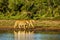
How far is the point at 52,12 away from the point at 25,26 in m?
6.60

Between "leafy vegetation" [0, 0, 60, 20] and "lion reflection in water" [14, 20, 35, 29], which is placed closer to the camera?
"lion reflection in water" [14, 20, 35, 29]

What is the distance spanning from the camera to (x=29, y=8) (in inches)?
1483

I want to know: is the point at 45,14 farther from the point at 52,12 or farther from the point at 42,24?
the point at 42,24

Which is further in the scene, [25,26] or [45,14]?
[45,14]

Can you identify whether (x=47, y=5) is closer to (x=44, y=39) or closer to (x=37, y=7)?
(x=37, y=7)

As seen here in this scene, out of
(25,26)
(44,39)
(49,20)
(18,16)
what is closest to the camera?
(44,39)

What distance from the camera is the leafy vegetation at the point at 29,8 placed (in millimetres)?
36125

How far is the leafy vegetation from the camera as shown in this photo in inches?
1422

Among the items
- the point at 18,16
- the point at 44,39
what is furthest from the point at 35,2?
the point at 44,39

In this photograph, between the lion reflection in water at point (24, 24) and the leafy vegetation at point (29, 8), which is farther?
the leafy vegetation at point (29, 8)

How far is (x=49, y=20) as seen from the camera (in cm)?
3312

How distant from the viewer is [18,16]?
35.9 m

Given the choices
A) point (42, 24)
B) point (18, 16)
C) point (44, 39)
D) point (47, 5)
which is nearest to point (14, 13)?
point (18, 16)

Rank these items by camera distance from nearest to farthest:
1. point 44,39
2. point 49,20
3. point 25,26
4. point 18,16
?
point 44,39 < point 25,26 < point 49,20 < point 18,16
